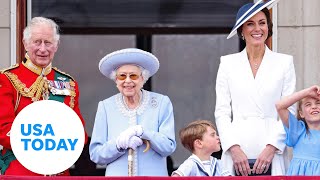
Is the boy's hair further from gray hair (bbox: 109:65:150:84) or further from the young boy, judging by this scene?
gray hair (bbox: 109:65:150:84)

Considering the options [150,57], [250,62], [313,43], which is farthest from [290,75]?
[313,43]

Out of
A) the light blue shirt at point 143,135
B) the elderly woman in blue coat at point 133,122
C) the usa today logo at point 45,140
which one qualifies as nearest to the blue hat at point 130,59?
the elderly woman in blue coat at point 133,122

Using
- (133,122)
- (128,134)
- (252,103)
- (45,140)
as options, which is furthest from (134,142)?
(252,103)

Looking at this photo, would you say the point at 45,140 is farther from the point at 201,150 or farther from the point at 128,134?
the point at 201,150

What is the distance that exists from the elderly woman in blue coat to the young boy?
0.15m

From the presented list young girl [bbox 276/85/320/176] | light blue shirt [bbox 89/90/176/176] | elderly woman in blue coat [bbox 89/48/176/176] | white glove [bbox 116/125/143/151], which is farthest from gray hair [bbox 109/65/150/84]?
young girl [bbox 276/85/320/176]

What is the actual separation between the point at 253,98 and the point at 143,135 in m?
0.87

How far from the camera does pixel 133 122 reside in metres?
6.68

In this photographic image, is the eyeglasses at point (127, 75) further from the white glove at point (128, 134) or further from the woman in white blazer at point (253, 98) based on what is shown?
the woman in white blazer at point (253, 98)

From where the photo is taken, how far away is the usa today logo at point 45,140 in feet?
19.3

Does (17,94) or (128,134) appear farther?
(17,94)

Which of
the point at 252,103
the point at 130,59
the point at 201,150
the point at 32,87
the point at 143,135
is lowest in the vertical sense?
the point at 201,150

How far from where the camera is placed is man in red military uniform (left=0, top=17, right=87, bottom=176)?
655 centimetres

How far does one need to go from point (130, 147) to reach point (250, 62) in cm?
111
